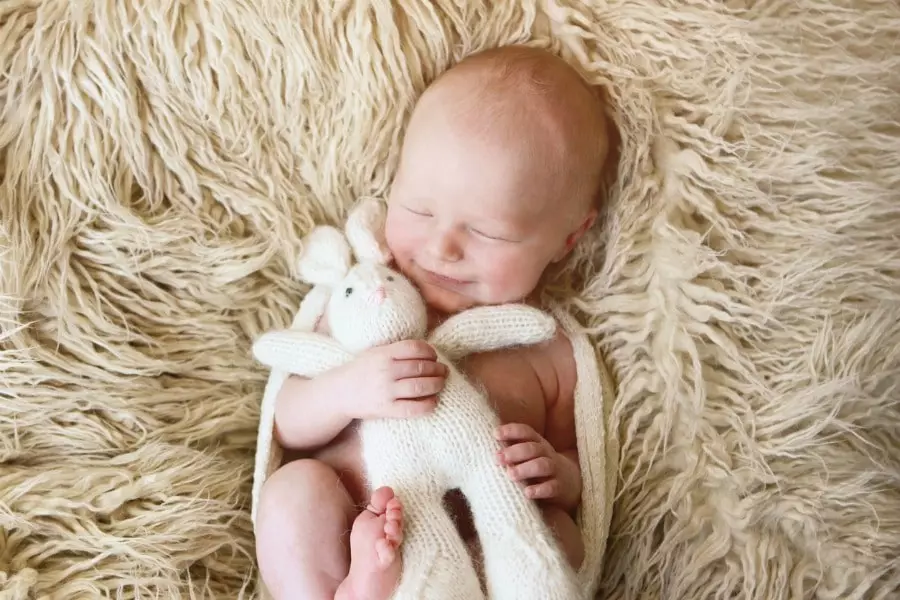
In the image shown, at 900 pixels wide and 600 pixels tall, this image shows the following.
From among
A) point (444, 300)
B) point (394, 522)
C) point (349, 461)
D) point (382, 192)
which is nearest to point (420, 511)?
point (394, 522)

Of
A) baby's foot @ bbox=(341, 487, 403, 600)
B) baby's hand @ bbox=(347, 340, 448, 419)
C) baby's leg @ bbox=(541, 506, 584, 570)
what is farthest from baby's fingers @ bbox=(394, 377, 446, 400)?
baby's leg @ bbox=(541, 506, 584, 570)

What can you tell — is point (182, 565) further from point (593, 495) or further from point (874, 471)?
point (874, 471)

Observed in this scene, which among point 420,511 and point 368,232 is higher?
point 368,232

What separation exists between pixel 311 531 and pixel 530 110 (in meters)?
0.52

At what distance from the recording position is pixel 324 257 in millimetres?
1013

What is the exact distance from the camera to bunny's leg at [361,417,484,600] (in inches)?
30.9

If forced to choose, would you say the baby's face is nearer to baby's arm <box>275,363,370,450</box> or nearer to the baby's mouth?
the baby's mouth

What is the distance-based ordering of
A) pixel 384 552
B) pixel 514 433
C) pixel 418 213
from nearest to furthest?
1. pixel 384 552
2. pixel 514 433
3. pixel 418 213

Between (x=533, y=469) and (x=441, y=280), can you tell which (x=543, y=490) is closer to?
(x=533, y=469)

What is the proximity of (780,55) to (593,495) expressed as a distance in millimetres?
548

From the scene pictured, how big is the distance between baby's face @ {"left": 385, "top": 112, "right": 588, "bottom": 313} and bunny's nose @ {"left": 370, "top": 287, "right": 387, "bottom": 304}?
0.28ft

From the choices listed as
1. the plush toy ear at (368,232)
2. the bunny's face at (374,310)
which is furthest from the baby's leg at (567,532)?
the plush toy ear at (368,232)

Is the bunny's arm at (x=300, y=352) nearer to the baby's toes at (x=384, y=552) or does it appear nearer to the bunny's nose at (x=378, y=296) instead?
the bunny's nose at (x=378, y=296)

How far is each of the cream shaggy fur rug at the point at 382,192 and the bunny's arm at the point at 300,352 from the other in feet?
0.26
